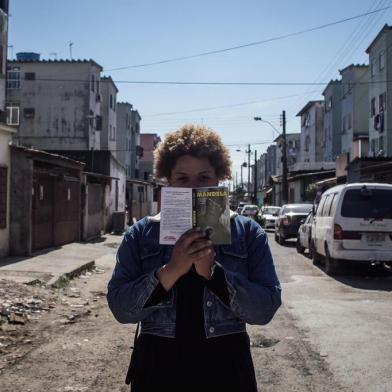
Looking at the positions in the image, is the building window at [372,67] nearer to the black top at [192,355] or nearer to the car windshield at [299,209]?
the car windshield at [299,209]

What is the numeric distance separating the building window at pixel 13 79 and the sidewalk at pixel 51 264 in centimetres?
3198

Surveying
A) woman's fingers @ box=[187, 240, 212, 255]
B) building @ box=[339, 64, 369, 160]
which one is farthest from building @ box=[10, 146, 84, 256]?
building @ box=[339, 64, 369, 160]

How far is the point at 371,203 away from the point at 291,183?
1767 inches

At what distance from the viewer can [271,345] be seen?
6363 millimetres

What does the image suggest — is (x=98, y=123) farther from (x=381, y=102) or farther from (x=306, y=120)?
(x=306, y=120)

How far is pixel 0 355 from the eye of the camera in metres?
6.10

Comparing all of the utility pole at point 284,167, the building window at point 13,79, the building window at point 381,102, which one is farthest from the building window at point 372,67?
the building window at point 13,79

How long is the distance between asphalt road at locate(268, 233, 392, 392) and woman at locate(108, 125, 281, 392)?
2.94 metres

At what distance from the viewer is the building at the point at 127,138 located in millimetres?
65562

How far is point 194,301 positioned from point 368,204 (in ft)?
33.7

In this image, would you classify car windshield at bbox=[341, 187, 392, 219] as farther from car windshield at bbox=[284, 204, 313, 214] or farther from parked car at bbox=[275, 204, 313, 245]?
car windshield at bbox=[284, 204, 313, 214]

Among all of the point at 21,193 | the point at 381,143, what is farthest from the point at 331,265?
the point at 381,143

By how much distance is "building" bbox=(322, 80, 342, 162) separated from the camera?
5497 centimetres

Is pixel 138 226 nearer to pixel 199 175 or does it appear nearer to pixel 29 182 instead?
pixel 199 175
